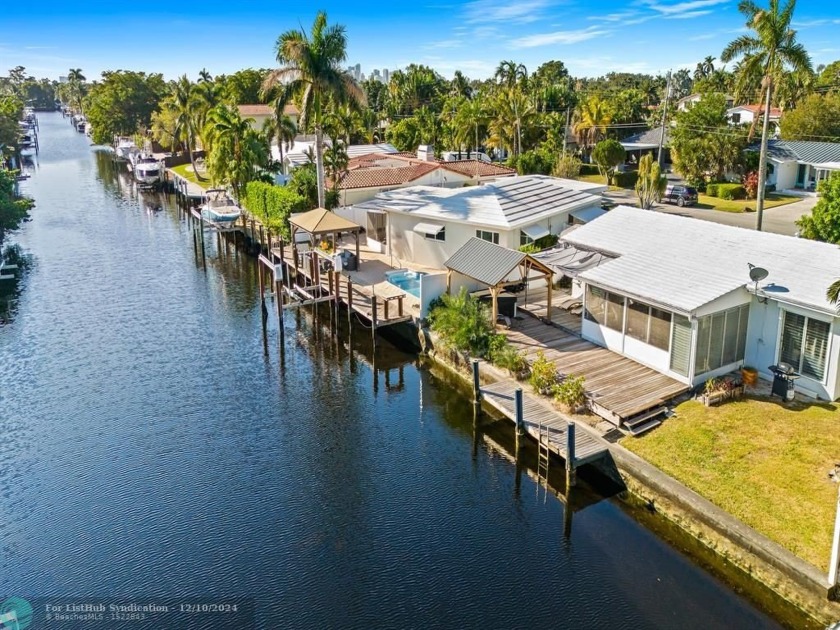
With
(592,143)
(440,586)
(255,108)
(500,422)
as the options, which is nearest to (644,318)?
(500,422)

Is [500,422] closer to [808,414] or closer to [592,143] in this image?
[808,414]

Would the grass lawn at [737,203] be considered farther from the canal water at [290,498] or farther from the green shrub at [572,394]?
the green shrub at [572,394]

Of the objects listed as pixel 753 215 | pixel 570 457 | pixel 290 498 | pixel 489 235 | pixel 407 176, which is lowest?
pixel 290 498

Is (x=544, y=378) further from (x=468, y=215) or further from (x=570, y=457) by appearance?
(x=468, y=215)

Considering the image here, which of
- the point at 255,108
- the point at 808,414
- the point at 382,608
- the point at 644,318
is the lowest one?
the point at 382,608

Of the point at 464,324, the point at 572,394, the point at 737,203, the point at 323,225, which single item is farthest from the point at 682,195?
the point at 572,394

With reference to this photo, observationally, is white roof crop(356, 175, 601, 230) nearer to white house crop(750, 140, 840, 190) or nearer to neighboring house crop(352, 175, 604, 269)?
neighboring house crop(352, 175, 604, 269)

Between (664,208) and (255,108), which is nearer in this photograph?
(664,208)

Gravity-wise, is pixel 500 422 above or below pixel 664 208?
below

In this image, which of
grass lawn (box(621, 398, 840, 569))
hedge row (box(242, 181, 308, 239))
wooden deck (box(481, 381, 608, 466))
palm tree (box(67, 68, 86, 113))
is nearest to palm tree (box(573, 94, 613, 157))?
hedge row (box(242, 181, 308, 239))
